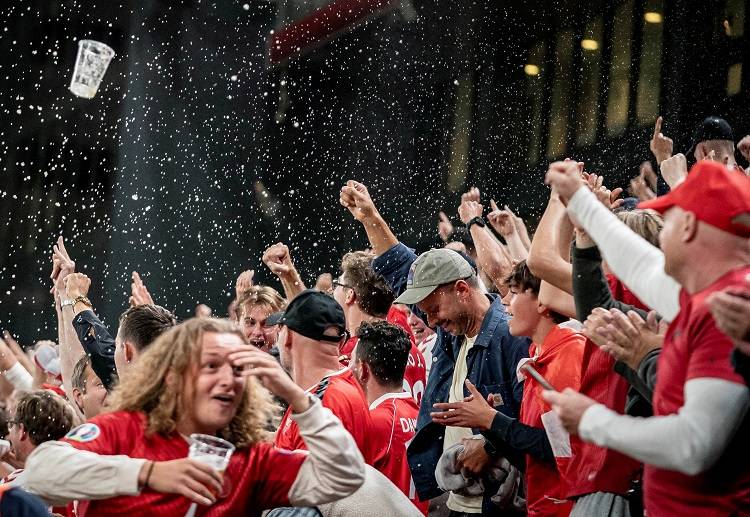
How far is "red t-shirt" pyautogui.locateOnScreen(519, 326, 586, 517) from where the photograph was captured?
12.8ft

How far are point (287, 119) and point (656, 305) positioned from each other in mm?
15141

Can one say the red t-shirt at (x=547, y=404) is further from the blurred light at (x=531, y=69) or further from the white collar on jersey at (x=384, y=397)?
the blurred light at (x=531, y=69)

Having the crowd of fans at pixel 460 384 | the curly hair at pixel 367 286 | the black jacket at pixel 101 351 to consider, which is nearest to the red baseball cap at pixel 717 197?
the crowd of fans at pixel 460 384

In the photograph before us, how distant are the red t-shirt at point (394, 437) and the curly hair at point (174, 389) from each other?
1193 millimetres

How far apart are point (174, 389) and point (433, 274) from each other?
1919 mm

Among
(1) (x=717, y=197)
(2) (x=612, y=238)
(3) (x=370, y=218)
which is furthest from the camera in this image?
(3) (x=370, y=218)

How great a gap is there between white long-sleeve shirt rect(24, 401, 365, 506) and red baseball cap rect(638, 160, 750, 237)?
1177mm

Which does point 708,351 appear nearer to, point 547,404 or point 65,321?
point 547,404

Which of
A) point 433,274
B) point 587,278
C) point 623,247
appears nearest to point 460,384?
point 433,274

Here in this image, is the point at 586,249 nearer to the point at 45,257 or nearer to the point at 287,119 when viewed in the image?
the point at 287,119

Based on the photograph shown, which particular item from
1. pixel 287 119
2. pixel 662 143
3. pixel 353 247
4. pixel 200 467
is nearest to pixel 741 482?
pixel 200 467

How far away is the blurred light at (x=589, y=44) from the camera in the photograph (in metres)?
14.7

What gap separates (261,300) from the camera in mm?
6051

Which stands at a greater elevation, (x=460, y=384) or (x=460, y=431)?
(x=460, y=384)
